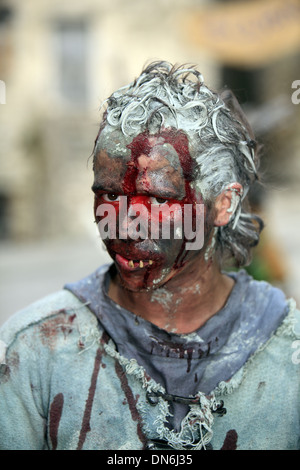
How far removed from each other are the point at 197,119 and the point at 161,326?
709 millimetres

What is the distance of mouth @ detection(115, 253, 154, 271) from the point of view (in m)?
1.95

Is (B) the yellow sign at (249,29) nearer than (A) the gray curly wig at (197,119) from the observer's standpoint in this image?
No

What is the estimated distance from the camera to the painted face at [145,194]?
1.91 metres

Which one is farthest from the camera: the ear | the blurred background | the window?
the window

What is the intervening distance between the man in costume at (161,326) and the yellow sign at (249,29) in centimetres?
515

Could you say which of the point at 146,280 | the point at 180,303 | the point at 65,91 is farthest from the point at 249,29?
the point at 65,91

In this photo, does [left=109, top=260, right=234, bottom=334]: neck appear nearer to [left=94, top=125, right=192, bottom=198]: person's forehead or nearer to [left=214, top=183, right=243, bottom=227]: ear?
[left=214, top=183, right=243, bottom=227]: ear

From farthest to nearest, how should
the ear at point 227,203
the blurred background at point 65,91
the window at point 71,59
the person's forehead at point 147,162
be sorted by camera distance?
the window at point 71,59, the blurred background at point 65,91, the ear at point 227,203, the person's forehead at point 147,162

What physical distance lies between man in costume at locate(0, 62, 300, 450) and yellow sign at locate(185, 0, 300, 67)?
5151 millimetres

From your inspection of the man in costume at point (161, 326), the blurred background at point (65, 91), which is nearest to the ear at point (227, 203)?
the man in costume at point (161, 326)

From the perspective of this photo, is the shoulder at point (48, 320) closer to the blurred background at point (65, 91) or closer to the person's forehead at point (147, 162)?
the person's forehead at point (147, 162)

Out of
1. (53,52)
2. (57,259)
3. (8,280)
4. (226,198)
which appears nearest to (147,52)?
(53,52)

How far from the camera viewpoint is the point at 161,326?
212 cm

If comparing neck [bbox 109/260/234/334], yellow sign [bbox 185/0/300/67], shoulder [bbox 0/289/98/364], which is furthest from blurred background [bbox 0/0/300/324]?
neck [bbox 109/260/234/334]
